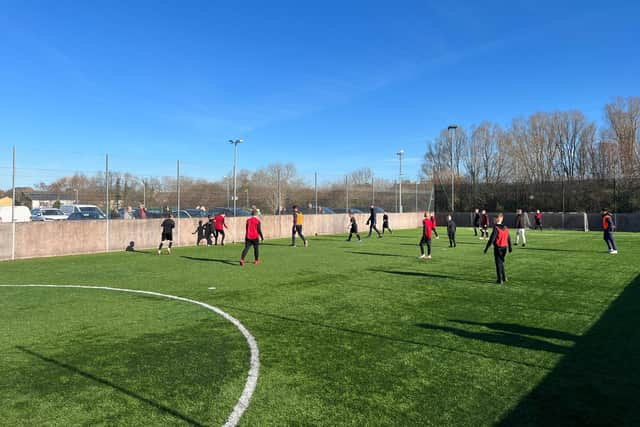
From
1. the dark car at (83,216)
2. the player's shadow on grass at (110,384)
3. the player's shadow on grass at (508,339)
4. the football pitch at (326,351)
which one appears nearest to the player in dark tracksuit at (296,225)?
the dark car at (83,216)

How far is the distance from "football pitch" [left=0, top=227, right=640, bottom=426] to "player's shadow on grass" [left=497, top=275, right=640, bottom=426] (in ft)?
0.07

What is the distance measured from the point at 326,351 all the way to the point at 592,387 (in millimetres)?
3005

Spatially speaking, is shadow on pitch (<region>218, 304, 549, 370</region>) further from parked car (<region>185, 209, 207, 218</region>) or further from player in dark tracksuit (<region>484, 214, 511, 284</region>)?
parked car (<region>185, 209, 207, 218</region>)

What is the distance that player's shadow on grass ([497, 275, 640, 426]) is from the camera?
395 centimetres

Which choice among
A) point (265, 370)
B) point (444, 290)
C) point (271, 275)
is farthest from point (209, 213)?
point (265, 370)

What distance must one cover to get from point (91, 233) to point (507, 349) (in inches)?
688

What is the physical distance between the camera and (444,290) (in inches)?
398

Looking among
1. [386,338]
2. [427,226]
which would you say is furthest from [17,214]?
[386,338]

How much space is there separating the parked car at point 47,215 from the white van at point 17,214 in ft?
0.91

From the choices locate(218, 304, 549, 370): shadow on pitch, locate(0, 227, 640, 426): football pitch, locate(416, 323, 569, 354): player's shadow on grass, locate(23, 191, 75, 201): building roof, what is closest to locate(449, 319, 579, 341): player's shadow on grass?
locate(0, 227, 640, 426): football pitch

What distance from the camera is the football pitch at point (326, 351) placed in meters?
4.11

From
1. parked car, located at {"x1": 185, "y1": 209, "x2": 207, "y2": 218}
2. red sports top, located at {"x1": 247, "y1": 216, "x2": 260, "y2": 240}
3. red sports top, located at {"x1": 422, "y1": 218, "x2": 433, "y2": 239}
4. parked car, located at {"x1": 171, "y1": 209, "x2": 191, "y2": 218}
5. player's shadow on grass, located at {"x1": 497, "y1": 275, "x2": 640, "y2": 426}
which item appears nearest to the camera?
player's shadow on grass, located at {"x1": 497, "y1": 275, "x2": 640, "y2": 426}

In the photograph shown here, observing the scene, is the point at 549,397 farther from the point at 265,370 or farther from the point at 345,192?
the point at 345,192

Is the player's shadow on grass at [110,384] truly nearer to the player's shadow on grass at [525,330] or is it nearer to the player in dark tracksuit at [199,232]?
the player's shadow on grass at [525,330]
